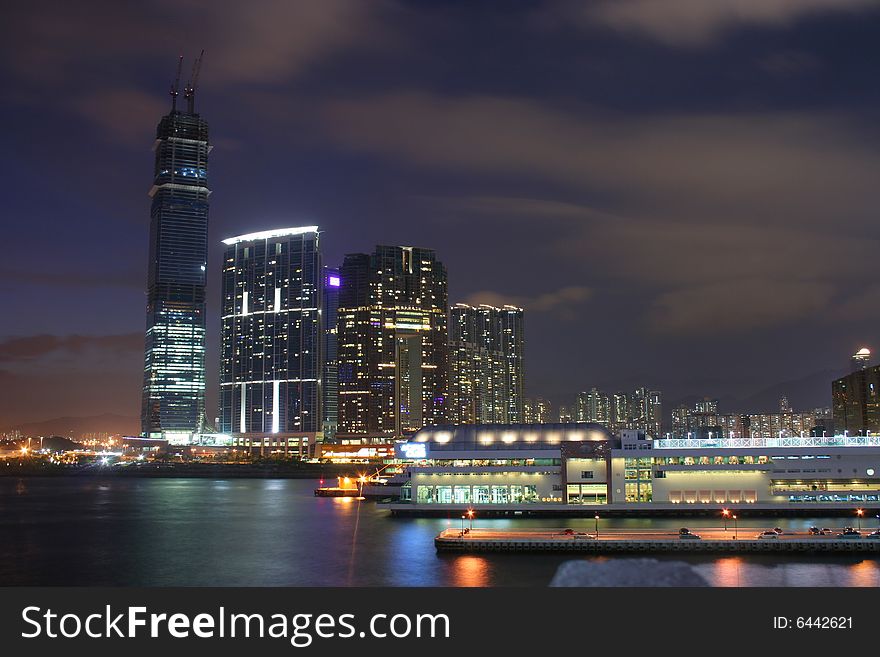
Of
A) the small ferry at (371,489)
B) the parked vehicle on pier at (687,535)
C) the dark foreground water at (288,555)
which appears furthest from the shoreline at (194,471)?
the parked vehicle on pier at (687,535)

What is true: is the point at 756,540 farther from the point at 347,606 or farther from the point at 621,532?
the point at 347,606

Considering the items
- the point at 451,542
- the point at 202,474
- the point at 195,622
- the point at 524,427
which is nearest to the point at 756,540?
the point at 451,542

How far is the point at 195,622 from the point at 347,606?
10.4 feet

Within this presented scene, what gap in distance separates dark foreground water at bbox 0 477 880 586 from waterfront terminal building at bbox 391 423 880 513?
2000mm

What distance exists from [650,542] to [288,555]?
18321 millimetres

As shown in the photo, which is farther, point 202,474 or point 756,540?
point 202,474

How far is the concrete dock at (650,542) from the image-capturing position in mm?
41281

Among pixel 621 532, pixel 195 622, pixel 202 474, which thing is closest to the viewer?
pixel 195 622

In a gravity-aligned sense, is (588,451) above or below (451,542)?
above

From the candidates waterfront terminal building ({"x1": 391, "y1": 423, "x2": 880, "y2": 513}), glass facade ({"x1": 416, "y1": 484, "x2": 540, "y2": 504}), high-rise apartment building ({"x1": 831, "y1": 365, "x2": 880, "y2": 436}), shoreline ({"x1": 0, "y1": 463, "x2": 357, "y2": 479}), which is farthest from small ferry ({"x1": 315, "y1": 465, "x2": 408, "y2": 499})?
high-rise apartment building ({"x1": 831, "y1": 365, "x2": 880, "y2": 436})

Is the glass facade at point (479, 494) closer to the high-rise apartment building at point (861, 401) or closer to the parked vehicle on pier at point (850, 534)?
the parked vehicle on pier at point (850, 534)

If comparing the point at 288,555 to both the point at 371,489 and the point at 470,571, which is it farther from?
the point at 371,489

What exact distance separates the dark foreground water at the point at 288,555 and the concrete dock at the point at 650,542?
3.30 feet

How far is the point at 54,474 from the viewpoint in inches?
6373
